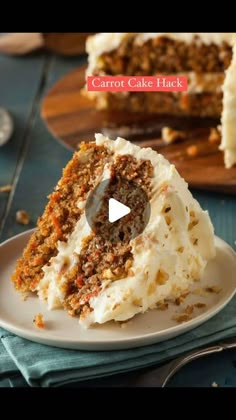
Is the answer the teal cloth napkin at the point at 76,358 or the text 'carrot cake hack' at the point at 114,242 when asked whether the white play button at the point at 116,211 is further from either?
the teal cloth napkin at the point at 76,358

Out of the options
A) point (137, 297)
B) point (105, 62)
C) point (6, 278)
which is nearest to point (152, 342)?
point (137, 297)

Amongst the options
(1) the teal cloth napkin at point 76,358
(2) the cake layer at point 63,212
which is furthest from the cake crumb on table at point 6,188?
(1) the teal cloth napkin at point 76,358

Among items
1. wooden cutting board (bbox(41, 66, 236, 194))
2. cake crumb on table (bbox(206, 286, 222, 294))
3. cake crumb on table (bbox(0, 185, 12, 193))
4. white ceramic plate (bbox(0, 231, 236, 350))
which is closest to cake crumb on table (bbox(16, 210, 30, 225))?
cake crumb on table (bbox(0, 185, 12, 193))

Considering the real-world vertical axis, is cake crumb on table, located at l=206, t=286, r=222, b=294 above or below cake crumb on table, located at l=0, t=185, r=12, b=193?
below

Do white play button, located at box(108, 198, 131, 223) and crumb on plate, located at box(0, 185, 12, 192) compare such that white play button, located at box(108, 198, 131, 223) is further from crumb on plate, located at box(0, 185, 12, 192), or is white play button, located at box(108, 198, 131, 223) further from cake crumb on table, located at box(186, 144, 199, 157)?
cake crumb on table, located at box(186, 144, 199, 157)

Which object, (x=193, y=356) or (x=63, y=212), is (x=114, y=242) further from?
(x=193, y=356)
